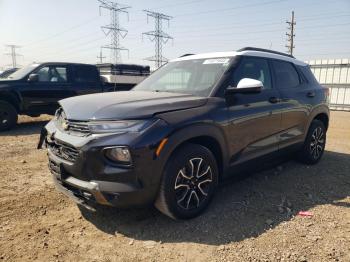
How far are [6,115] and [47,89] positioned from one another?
1306mm

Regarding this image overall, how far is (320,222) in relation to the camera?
3.66 metres

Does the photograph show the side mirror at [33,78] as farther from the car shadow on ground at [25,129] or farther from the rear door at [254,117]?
the rear door at [254,117]

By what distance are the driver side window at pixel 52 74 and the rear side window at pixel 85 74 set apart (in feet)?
1.24

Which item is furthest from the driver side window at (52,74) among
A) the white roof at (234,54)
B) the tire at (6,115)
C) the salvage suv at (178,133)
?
the white roof at (234,54)

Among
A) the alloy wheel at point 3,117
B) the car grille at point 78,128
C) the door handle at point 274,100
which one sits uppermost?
the door handle at point 274,100

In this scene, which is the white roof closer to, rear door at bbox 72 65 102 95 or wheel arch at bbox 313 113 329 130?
wheel arch at bbox 313 113 329 130

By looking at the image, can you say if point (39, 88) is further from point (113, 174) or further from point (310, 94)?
point (113, 174)

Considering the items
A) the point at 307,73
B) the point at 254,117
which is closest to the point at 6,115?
the point at 254,117

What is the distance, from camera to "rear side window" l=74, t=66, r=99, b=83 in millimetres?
10234

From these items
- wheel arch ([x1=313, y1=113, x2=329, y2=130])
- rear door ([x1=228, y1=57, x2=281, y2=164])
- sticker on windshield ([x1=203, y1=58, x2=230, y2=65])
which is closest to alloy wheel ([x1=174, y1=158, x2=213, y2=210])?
rear door ([x1=228, y1=57, x2=281, y2=164])

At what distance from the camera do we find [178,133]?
3.20 meters

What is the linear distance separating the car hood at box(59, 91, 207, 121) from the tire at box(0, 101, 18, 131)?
6.20 metres

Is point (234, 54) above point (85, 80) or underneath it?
above

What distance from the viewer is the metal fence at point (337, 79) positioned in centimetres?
1644
